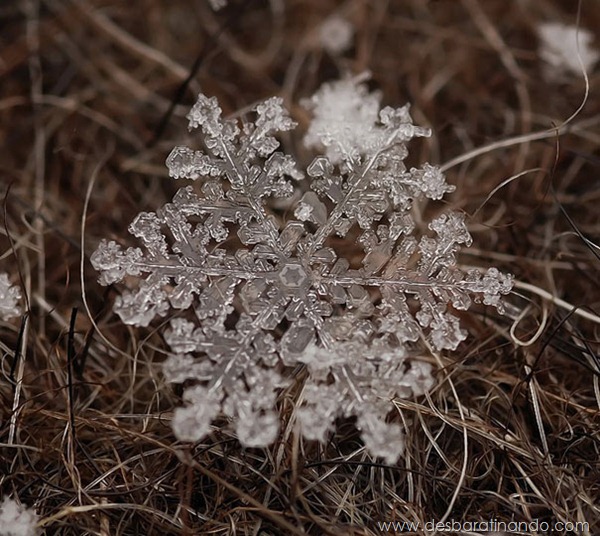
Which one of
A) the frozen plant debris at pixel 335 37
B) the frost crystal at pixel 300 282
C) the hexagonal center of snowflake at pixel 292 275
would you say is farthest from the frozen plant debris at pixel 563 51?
the hexagonal center of snowflake at pixel 292 275

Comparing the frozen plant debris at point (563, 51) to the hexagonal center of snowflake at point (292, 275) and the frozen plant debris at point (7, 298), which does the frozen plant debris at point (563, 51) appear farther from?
the frozen plant debris at point (7, 298)

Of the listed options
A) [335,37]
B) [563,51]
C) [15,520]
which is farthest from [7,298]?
[563,51]

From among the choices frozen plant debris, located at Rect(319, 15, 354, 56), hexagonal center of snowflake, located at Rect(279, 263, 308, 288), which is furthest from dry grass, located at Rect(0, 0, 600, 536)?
hexagonal center of snowflake, located at Rect(279, 263, 308, 288)

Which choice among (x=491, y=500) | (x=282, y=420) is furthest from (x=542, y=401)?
(x=282, y=420)

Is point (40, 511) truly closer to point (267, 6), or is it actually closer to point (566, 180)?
point (566, 180)

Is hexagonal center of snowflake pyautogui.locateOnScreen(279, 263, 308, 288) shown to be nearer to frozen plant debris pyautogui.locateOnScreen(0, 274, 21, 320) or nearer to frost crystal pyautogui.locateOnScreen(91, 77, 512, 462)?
frost crystal pyautogui.locateOnScreen(91, 77, 512, 462)

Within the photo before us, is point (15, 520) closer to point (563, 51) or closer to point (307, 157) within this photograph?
point (307, 157)
